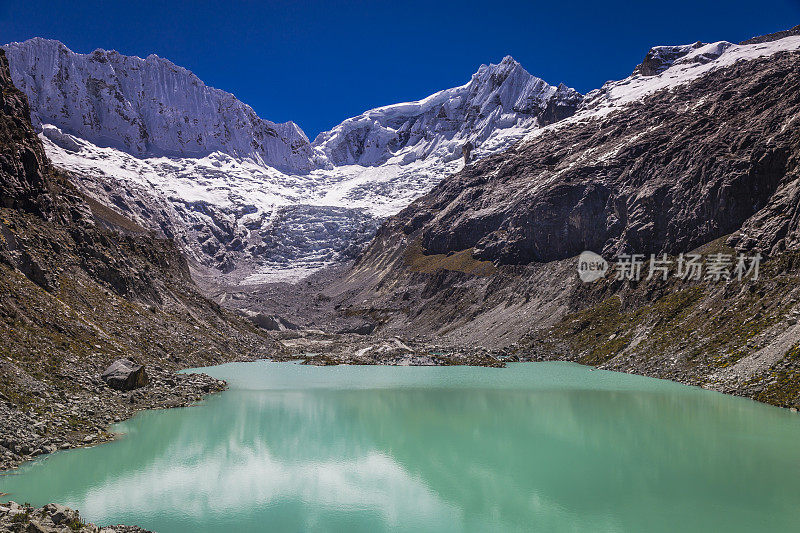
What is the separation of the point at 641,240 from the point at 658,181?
13426mm

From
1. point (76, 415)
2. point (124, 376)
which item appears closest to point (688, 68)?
point (124, 376)

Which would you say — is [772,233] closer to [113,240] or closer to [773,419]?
[773,419]

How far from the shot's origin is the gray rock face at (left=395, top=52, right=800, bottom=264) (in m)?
84.0

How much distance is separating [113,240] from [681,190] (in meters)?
90.2

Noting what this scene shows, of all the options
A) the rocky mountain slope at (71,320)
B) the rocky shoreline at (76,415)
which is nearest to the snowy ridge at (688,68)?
the rocky mountain slope at (71,320)

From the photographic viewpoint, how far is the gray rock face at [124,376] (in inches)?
1524

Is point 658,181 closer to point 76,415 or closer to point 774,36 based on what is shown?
point 76,415

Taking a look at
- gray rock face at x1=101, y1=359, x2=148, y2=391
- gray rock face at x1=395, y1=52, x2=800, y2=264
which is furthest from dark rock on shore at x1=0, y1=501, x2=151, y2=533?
gray rock face at x1=395, y1=52, x2=800, y2=264

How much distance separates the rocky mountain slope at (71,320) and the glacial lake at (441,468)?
101 inches

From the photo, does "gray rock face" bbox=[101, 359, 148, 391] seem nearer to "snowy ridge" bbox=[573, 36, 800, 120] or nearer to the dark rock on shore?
the dark rock on shore

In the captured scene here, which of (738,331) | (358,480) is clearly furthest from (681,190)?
(358,480)

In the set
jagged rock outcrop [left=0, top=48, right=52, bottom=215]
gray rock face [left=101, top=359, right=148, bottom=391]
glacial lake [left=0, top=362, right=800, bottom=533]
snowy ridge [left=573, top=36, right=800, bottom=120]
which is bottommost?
glacial lake [left=0, top=362, right=800, bottom=533]

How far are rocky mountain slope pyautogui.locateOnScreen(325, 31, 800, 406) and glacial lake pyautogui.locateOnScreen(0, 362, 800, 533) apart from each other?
1296cm

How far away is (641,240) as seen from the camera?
96.2 m
